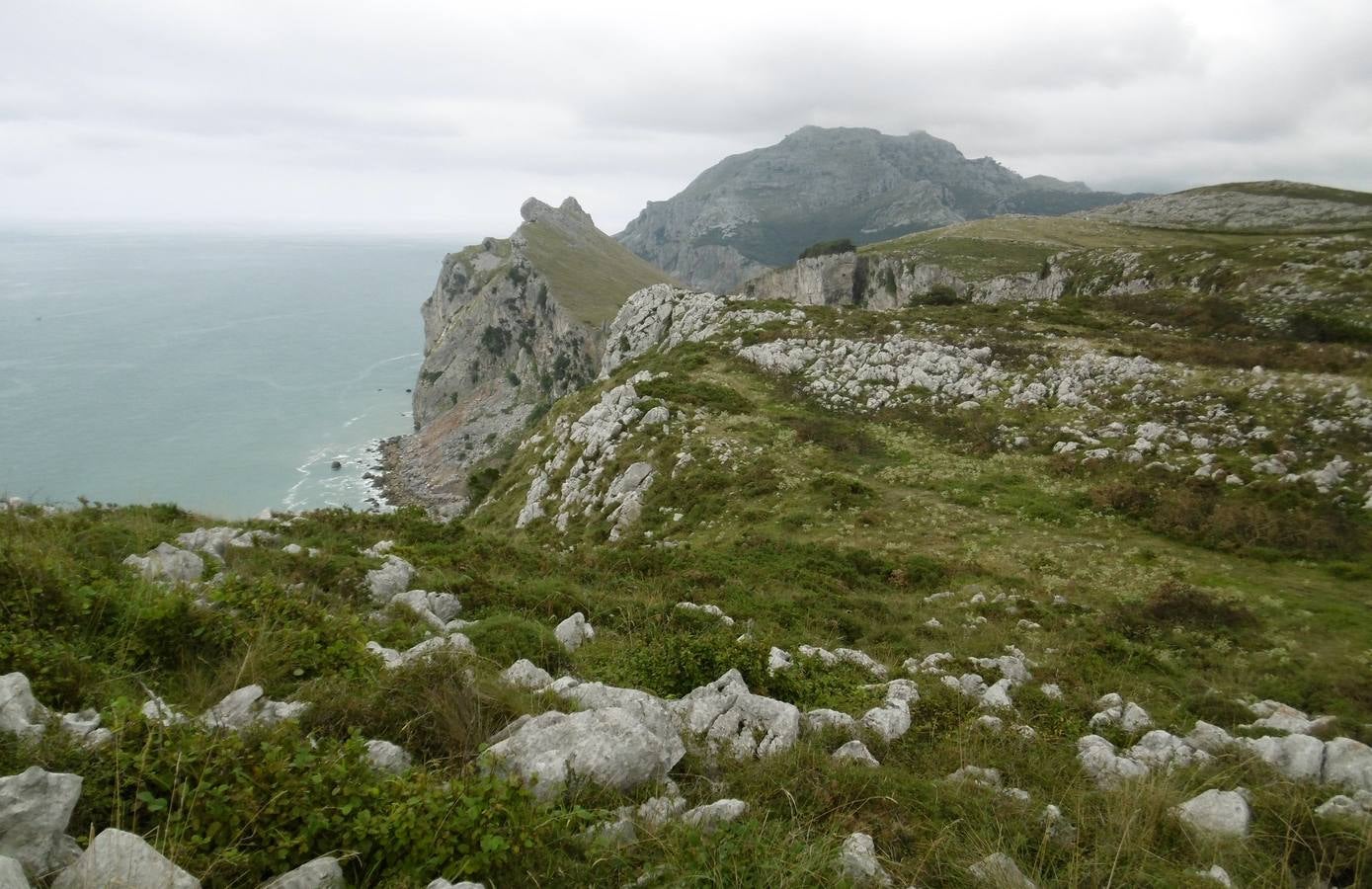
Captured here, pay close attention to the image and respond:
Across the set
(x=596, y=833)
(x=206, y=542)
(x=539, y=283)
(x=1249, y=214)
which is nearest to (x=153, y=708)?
(x=596, y=833)

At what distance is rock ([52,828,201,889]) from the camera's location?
3.22 meters

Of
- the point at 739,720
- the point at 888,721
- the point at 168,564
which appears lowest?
the point at 888,721

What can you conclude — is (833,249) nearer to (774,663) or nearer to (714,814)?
(774,663)

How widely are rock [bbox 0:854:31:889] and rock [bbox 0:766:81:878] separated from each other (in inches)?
16.4

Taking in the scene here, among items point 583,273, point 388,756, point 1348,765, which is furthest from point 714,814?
point 583,273

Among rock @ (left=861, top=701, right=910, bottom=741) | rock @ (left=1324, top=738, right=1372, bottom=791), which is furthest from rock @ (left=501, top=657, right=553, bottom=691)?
rock @ (left=1324, top=738, right=1372, bottom=791)

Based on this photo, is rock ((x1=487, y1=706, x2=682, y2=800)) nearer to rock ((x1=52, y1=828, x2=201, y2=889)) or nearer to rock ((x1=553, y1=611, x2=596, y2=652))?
rock ((x1=52, y1=828, x2=201, y2=889))

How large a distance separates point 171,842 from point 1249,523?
23052 millimetres

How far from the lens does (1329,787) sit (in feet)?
21.7

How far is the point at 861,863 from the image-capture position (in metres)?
4.57

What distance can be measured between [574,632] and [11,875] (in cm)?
728

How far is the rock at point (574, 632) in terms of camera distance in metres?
9.72

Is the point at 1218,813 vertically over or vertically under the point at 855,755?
over

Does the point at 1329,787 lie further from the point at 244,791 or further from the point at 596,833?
the point at 244,791
